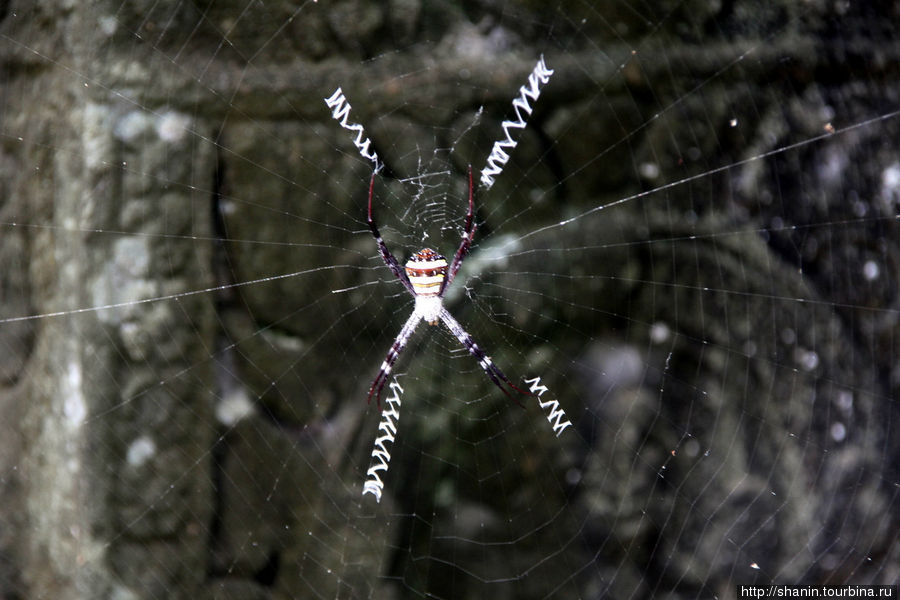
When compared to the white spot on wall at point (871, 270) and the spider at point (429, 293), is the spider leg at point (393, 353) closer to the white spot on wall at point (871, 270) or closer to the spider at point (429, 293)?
the spider at point (429, 293)

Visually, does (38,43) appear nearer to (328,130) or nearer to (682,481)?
(328,130)

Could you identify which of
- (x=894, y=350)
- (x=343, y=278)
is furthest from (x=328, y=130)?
(x=894, y=350)

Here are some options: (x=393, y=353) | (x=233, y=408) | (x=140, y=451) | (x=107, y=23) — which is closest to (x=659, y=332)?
(x=393, y=353)

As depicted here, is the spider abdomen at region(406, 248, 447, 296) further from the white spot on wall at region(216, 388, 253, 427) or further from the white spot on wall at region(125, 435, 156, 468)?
the white spot on wall at region(125, 435, 156, 468)

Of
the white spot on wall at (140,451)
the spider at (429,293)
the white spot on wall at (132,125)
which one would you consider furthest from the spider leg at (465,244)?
the white spot on wall at (140,451)

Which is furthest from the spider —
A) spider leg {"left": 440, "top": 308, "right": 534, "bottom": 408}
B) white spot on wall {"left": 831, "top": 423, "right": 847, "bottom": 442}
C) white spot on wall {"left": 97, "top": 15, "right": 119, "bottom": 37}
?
white spot on wall {"left": 831, "top": 423, "right": 847, "bottom": 442}
